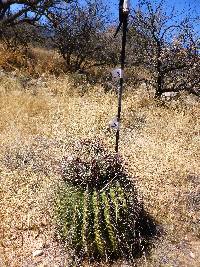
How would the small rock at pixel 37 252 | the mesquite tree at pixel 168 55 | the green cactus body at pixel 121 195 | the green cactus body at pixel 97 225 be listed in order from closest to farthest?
the green cactus body at pixel 97 225
the green cactus body at pixel 121 195
the small rock at pixel 37 252
the mesquite tree at pixel 168 55

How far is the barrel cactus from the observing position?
3619mm

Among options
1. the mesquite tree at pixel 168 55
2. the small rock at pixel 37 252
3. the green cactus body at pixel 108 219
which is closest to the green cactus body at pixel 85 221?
the green cactus body at pixel 108 219

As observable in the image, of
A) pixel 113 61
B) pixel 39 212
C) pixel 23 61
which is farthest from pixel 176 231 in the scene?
pixel 113 61

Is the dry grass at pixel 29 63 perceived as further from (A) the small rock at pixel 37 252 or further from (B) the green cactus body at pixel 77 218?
(B) the green cactus body at pixel 77 218

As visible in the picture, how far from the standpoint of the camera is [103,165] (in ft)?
12.6

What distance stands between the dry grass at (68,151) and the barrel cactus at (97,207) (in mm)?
213

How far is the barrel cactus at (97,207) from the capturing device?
362 centimetres

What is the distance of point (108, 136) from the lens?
Result: 24.4 ft

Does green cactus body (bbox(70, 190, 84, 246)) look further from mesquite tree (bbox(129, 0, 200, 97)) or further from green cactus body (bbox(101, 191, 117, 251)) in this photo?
mesquite tree (bbox(129, 0, 200, 97))

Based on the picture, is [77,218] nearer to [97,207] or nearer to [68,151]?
[97,207]

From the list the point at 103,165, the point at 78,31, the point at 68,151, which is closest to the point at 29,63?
the point at 78,31

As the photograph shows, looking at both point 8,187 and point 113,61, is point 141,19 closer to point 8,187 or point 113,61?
point 113,61

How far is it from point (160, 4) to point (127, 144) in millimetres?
5872

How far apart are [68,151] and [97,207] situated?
233 cm
